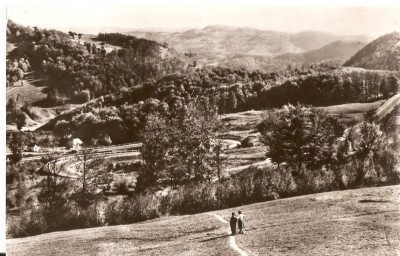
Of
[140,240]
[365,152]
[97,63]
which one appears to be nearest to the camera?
[140,240]

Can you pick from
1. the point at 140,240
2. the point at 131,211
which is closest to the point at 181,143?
the point at 131,211

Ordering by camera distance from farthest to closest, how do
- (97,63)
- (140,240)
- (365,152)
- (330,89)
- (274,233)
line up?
(97,63) → (330,89) → (365,152) → (140,240) → (274,233)

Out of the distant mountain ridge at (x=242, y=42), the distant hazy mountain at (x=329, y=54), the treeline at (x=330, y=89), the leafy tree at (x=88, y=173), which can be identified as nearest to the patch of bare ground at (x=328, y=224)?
the treeline at (x=330, y=89)

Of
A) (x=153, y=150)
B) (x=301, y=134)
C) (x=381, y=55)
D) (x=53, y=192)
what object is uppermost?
(x=381, y=55)

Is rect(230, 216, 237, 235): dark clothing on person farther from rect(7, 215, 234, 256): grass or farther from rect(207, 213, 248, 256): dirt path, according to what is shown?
rect(7, 215, 234, 256): grass

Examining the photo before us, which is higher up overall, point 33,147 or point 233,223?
point 33,147

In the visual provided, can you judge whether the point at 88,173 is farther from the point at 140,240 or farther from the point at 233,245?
the point at 233,245
